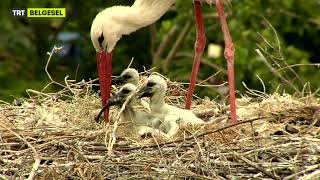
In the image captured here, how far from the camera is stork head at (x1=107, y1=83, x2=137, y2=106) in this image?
576 cm

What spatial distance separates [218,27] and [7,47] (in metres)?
2.08

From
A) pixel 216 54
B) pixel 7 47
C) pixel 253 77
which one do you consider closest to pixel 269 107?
pixel 253 77

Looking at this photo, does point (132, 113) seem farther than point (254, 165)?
Yes

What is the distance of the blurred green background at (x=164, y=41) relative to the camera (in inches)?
349

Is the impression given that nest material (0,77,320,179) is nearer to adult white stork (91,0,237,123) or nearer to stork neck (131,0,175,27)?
adult white stork (91,0,237,123)

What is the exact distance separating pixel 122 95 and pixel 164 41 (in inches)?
149

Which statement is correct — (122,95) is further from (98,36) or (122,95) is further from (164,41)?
(164,41)

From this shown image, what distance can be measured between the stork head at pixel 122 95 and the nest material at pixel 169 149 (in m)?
0.18

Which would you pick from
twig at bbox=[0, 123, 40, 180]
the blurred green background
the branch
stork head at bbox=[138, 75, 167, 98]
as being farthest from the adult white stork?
the branch

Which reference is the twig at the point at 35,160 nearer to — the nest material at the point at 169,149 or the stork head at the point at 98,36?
the nest material at the point at 169,149

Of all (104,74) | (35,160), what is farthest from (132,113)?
(35,160)

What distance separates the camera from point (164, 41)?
9.51m

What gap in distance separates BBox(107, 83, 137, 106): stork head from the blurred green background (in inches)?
111

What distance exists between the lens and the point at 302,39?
32.9 feet
